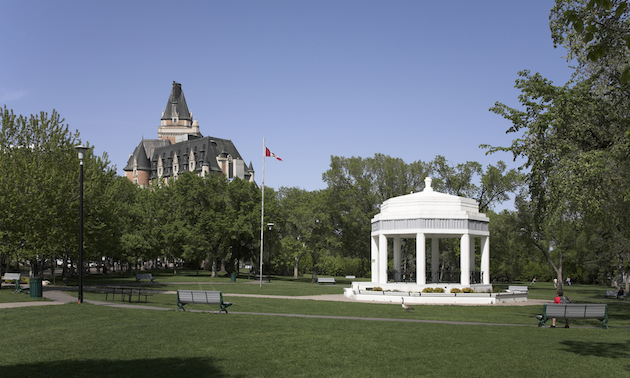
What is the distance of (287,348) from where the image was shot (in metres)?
13.1

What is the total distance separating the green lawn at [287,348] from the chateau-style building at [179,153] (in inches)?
5262

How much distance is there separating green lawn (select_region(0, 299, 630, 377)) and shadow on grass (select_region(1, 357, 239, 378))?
0.02 metres

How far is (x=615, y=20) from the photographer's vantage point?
21.2 m

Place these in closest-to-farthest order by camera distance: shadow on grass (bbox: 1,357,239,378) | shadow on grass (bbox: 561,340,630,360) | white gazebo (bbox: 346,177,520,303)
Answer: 1. shadow on grass (bbox: 1,357,239,378)
2. shadow on grass (bbox: 561,340,630,360)
3. white gazebo (bbox: 346,177,520,303)

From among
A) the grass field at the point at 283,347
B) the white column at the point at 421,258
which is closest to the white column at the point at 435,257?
the white column at the point at 421,258

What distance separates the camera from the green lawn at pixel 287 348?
10703 mm

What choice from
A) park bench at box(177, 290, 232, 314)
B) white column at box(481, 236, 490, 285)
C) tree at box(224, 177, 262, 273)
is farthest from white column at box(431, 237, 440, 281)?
tree at box(224, 177, 262, 273)

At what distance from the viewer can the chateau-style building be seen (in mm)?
161625

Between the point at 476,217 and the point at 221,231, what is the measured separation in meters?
35.1

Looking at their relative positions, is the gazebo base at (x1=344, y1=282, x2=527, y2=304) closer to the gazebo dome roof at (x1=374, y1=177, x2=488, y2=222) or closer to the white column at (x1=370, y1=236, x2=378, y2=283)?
the white column at (x1=370, y1=236, x2=378, y2=283)

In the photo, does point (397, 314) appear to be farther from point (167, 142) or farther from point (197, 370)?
point (167, 142)

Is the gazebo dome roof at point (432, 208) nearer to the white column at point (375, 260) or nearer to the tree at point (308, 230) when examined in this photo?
the white column at point (375, 260)

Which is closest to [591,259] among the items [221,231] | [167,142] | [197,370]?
[221,231]

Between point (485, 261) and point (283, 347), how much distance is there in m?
28.0
